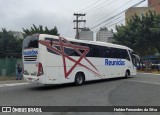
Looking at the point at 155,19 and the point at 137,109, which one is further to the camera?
the point at 155,19

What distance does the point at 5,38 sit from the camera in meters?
50.3

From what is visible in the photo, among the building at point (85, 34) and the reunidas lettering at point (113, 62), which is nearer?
the reunidas lettering at point (113, 62)

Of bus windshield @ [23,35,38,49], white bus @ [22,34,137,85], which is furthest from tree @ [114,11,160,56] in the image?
bus windshield @ [23,35,38,49]

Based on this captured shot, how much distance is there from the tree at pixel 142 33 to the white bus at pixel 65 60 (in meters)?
16.6

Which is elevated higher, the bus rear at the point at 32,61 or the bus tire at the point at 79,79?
the bus rear at the point at 32,61

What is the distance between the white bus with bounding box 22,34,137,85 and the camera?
16141 mm

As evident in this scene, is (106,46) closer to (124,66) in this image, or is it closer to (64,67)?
(124,66)

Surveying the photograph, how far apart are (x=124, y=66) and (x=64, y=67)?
8.83 meters

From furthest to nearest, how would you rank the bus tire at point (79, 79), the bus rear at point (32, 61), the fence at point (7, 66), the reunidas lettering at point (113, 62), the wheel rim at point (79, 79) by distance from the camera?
the fence at point (7, 66), the reunidas lettering at point (113, 62), the wheel rim at point (79, 79), the bus tire at point (79, 79), the bus rear at point (32, 61)

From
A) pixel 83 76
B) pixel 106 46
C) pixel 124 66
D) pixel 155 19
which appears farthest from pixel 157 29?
pixel 83 76

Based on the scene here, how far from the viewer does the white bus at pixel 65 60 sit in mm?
16141

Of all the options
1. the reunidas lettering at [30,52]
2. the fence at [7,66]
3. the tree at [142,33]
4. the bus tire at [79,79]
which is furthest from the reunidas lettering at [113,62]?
the tree at [142,33]

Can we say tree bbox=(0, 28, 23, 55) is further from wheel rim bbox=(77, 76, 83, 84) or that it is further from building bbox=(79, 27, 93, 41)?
wheel rim bbox=(77, 76, 83, 84)

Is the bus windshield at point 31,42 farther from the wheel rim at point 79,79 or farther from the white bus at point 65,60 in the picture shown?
the wheel rim at point 79,79
